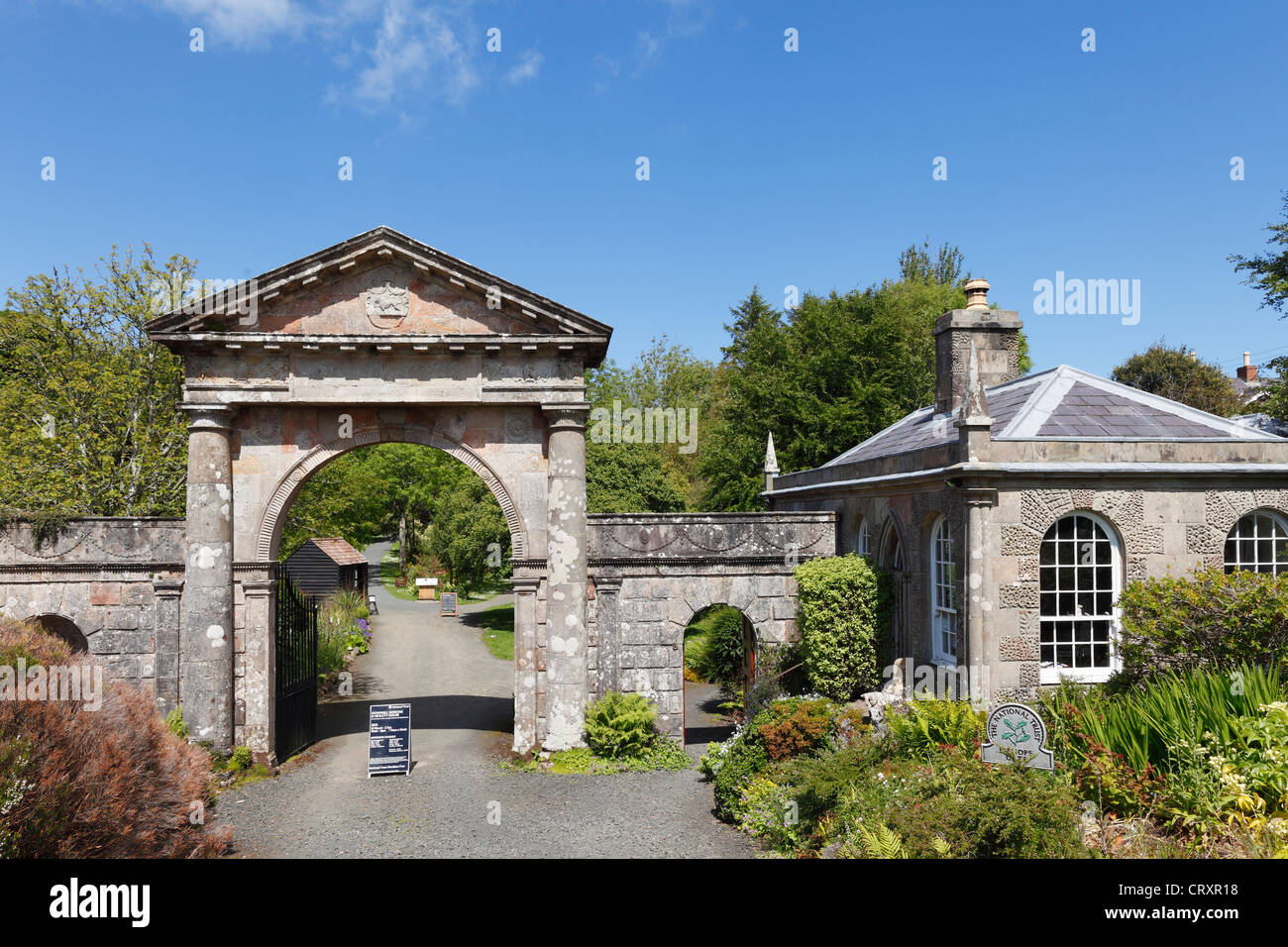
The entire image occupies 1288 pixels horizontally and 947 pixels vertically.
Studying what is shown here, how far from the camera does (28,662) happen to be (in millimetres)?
8758

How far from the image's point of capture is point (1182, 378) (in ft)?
121

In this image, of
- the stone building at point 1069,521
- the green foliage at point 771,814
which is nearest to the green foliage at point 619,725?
the green foliage at point 771,814

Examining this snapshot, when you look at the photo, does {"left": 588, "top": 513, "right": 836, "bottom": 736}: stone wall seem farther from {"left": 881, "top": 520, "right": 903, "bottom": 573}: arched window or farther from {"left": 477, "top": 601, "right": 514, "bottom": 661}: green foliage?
{"left": 477, "top": 601, "right": 514, "bottom": 661}: green foliage

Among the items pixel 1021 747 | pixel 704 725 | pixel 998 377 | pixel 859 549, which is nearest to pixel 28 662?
pixel 1021 747

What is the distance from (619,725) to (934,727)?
18.5 feet

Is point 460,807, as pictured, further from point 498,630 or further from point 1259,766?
point 498,630

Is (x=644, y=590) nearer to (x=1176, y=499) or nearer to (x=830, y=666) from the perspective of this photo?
(x=830, y=666)

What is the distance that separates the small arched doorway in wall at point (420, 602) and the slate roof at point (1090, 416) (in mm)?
9271

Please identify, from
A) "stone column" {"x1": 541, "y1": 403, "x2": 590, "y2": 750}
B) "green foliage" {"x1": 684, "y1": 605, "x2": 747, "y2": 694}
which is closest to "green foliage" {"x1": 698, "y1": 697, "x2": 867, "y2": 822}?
"stone column" {"x1": 541, "y1": 403, "x2": 590, "y2": 750}

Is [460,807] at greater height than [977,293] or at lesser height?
lesser

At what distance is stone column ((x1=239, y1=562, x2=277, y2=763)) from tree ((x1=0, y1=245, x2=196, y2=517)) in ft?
23.6

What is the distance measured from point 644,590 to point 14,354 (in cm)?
1764

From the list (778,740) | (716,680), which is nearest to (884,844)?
(778,740)

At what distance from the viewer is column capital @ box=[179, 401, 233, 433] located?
13.3m
